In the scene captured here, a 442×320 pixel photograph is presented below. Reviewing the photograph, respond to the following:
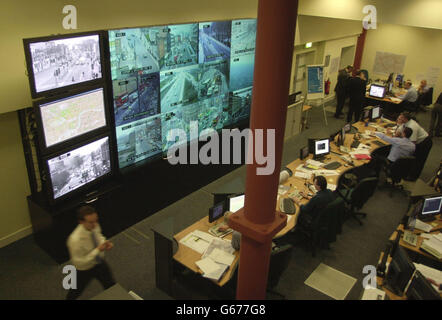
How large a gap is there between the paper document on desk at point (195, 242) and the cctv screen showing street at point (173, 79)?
181 cm

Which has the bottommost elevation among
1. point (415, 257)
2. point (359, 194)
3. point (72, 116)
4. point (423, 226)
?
point (415, 257)

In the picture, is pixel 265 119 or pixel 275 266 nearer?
pixel 265 119

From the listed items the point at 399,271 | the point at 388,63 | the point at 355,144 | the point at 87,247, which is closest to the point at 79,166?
the point at 87,247

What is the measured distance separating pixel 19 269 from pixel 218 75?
14.3 feet

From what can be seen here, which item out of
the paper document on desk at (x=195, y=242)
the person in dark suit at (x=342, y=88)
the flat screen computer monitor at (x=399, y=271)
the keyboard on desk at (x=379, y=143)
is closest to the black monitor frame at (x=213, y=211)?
the paper document on desk at (x=195, y=242)

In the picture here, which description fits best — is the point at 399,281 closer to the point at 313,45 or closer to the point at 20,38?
the point at 20,38

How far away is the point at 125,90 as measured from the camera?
5426mm

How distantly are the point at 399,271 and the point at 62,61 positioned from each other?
4289mm

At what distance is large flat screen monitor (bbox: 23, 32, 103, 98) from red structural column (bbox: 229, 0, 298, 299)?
278 cm

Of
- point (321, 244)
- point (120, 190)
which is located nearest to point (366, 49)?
point (321, 244)

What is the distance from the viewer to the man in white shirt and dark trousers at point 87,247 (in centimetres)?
386

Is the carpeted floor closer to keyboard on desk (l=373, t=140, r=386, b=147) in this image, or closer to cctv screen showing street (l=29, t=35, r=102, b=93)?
keyboard on desk (l=373, t=140, r=386, b=147)

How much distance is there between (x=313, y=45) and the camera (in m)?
10.7

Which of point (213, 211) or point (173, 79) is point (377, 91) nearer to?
point (173, 79)
